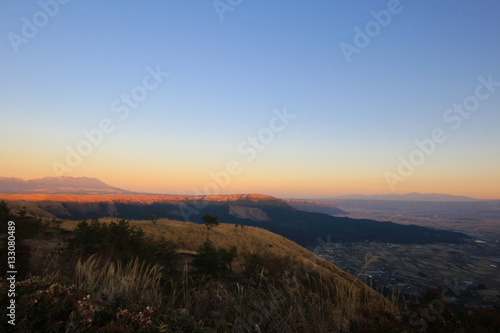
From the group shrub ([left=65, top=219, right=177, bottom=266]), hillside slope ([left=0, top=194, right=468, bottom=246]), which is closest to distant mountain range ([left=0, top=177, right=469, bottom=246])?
hillside slope ([left=0, top=194, right=468, bottom=246])

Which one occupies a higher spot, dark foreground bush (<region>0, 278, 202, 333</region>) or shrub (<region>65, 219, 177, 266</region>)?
dark foreground bush (<region>0, 278, 202, 333</region>)

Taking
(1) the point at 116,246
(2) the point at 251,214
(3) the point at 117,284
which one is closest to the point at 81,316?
(3) the point at 117,284

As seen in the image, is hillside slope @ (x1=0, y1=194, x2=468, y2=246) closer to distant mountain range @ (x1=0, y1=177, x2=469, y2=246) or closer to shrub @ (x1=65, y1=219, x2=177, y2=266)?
distant mountain range @ (x1=0, y1=177, x2=469, y2=246)

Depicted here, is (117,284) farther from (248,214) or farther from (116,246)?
(248,214)

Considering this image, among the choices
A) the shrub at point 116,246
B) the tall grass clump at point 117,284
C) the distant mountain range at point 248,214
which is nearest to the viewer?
the tall grass clump at point 117,284

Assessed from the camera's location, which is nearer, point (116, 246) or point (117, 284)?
point (117, 284)

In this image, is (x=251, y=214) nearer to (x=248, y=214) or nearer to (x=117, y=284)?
(x=248, y=214)

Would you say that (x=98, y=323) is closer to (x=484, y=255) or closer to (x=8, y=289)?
(x=8, y=289)

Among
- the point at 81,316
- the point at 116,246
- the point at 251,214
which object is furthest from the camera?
the point at 251,214

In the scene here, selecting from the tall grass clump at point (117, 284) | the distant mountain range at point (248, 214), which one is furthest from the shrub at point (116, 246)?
the distant mountain range at point (248, 214)

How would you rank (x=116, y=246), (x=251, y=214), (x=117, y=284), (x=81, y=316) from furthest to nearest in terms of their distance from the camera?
(x=251, y=214) < (x=116, y=246) < (x=117, y=284) < (x=81, y=316)

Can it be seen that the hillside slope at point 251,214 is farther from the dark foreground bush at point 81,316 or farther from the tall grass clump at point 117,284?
the dark foreground bush at point 81,316

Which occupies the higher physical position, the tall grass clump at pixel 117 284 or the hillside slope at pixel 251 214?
the tall grass clump at pixel 117 284

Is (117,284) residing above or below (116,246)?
above
